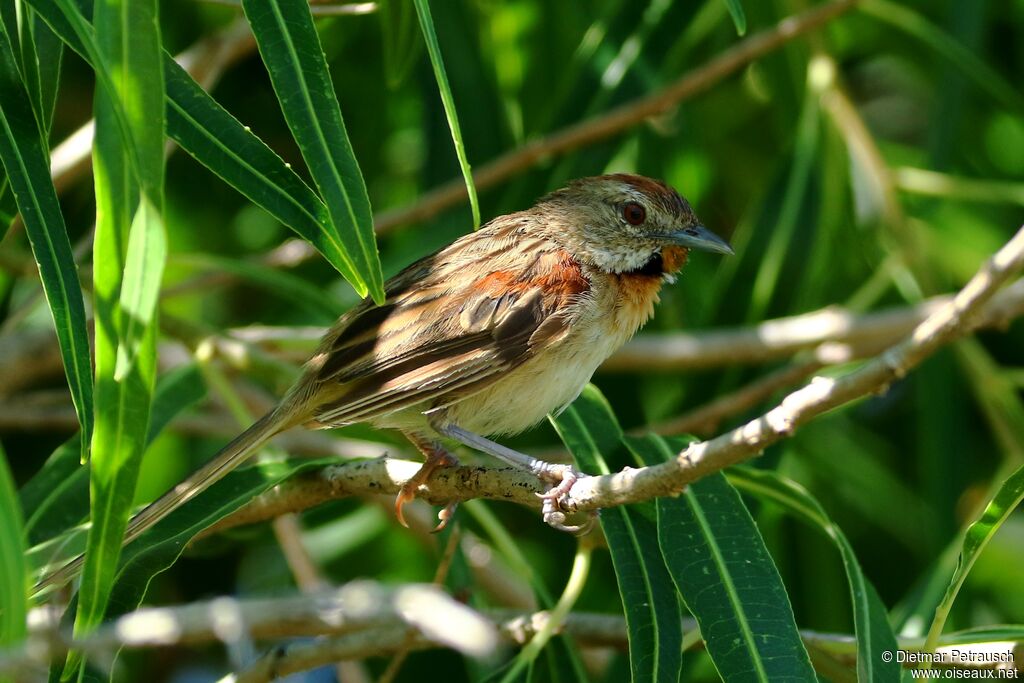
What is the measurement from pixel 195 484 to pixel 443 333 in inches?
36.8

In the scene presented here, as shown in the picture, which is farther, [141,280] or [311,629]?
[311,629]

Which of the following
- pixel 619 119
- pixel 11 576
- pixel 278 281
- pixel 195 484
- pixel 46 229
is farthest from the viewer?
pixel 619 119

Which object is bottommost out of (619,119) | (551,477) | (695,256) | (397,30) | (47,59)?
(695,256)

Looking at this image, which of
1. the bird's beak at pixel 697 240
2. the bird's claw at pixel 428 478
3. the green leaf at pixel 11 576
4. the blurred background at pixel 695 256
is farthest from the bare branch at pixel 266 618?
the bird's beak at pixel 697 240

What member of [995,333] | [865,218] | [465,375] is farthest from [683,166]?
[465,375]

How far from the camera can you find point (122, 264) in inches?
104

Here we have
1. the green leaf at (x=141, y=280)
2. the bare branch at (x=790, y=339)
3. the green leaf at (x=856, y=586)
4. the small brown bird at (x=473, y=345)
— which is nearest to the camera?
the green leaf at (x=141, y=280)

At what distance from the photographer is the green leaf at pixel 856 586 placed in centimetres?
312

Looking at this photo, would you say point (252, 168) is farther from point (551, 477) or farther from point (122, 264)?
point (551, 477)

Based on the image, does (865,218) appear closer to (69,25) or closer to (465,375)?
(465,375)

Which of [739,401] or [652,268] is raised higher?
[652,268]

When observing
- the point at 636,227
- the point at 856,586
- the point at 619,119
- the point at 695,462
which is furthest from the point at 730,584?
the point at 619,119

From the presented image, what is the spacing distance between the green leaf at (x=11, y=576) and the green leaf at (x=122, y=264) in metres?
0.20

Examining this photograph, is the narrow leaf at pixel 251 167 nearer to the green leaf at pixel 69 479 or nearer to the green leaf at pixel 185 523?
the green leaf at pixel 185 523
